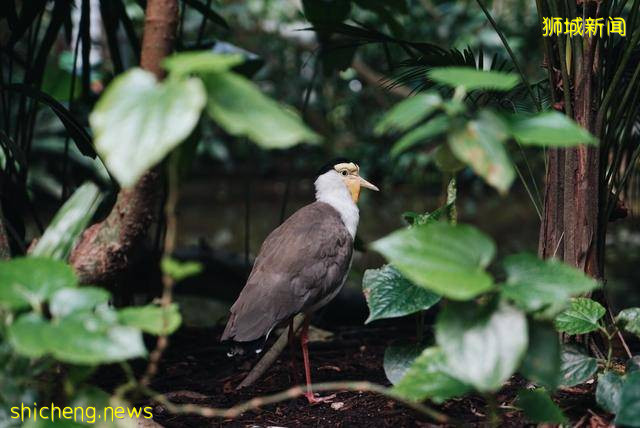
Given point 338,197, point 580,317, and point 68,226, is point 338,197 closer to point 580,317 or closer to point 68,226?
point 580,317

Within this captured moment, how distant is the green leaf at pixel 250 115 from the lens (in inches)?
52.1

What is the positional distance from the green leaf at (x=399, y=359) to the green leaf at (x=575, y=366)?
0.36 metres

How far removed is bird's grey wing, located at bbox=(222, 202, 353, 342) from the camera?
2.63m

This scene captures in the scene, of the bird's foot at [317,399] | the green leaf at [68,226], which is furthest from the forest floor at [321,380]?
the green leaf at [68,226]

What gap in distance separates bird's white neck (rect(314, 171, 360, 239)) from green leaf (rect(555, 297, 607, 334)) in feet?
3.88

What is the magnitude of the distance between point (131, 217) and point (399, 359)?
0.79 meters

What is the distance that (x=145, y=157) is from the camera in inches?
50.7

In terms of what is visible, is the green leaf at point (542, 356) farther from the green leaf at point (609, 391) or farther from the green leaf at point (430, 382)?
the green leaf at point (609, 391)

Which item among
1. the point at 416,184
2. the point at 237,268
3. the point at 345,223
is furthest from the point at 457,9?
the point at 345,223

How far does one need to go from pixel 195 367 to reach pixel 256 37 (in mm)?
8208

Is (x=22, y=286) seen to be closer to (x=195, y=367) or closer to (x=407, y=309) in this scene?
(x=407, y=309)

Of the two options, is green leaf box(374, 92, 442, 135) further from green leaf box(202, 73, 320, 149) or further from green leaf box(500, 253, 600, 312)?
green leaf box(500, 253, 600, 312)

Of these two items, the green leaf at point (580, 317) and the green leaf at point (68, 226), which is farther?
the green leaf at point (580, 317)

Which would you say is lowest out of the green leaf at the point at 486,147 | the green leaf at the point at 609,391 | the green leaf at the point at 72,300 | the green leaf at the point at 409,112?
the green leaf at the point at 609,391
